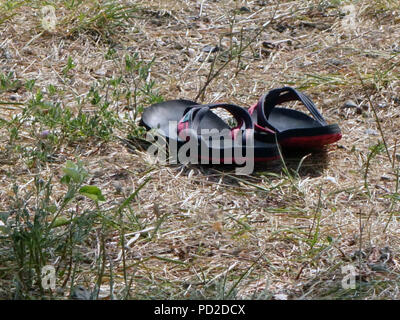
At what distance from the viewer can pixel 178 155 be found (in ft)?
8.41

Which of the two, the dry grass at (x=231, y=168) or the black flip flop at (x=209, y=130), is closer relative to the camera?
the dry grass at (x=231, y=168)

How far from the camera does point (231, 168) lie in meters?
2.54

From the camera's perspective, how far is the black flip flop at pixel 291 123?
253 centimetres

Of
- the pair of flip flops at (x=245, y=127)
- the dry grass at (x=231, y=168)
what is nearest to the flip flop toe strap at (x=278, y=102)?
the pair of flip flops at (x=245, y=127)

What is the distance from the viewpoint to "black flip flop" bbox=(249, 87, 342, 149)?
253 centimetres

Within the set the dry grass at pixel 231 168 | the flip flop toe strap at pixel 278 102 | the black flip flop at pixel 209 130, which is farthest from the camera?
the flip flop toe strap at pixel 278 102

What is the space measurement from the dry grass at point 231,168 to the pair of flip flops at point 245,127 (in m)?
0.08

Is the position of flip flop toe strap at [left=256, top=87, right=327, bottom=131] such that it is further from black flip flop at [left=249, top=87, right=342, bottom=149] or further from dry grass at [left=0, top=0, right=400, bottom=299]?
dry grass at [left=0, top=0, right=400, bottom=299]

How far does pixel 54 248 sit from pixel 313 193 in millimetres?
877

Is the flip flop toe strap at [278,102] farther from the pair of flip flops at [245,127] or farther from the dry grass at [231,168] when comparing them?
the dry grass at [231,168]

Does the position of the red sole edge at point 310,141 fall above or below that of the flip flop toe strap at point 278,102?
below

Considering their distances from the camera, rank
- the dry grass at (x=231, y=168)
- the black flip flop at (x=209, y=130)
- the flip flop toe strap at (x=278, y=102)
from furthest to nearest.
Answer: the flip flop toe strap at (x=278, y=102) < the black flip flop at (x=209, y=130) < the dry grass at (x=231, y=168)

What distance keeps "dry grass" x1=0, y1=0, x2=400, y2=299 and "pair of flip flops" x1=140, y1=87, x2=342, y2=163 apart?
0.08m

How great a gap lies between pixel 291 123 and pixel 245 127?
0.69ft
